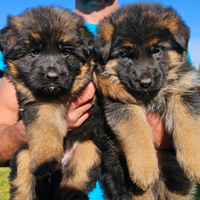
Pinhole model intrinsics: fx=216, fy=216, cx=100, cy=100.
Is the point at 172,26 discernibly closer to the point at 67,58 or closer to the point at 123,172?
the point at 67,58

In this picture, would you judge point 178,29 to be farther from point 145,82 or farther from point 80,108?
point 80,108

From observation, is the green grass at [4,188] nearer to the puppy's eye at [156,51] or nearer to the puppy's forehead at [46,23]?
the puppy's eye at [156,51]

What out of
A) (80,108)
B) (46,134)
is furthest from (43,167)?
(80,108)

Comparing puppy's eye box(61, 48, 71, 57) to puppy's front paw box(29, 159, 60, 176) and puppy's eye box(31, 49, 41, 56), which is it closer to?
puppy's eye box(31, 49, 41, 56)

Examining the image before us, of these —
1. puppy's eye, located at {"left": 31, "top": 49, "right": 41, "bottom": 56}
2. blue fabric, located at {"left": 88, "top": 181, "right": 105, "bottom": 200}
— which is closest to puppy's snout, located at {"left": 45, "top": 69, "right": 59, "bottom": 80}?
puppy's eye, located at {"left": 31, "top": 49, "right": 41, "bottom": 56}

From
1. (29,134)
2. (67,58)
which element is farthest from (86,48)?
(29,134)
